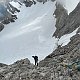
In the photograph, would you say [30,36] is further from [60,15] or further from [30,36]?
[60,15]

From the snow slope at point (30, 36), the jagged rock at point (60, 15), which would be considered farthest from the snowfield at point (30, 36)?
the jagged rock at point (60, 15)

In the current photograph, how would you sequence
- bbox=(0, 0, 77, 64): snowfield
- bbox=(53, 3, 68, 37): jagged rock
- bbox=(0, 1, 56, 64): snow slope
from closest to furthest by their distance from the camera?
bbox=(0, 0, 77, 64): snowfield
bbox=(0, 1, 56, 64): snow slope
bbox=(53, 3, 68, 37): jagged rock

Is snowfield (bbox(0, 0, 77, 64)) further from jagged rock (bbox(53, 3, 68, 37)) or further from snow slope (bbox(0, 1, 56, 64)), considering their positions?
jagged rock (bbox(53, 3, 68, 37))

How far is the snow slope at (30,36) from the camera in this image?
102556mm

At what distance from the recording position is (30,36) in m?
125

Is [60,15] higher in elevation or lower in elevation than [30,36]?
higher

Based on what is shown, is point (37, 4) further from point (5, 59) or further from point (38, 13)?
point (5, 59)

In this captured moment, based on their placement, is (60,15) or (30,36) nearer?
(60,15)

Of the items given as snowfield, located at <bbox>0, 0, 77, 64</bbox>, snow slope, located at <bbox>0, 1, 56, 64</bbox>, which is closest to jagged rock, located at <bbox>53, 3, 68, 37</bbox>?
snowfield, located at <bbox>0, 0, 77, 64</bbox>

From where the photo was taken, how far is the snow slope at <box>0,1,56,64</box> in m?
103

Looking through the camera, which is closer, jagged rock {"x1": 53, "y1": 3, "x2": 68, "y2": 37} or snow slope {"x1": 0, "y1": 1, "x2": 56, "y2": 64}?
snow slope {"x1": 0, "y1": 1, "x2": 56, "y2": 64}

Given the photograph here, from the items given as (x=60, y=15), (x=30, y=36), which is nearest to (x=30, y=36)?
(x=30, y=36)

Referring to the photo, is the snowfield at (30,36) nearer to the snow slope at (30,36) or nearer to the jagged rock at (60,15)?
the snow slope at (30,36)

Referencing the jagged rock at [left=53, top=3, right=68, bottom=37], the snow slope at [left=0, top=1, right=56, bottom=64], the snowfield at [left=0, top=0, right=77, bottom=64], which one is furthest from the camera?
the jagged rock at [left=53, top=3, right=68, bottom=37]
